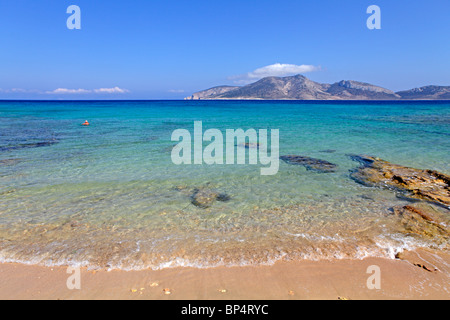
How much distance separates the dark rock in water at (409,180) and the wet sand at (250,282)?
13.4 feet

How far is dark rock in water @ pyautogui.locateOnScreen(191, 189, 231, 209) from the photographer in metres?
8.34

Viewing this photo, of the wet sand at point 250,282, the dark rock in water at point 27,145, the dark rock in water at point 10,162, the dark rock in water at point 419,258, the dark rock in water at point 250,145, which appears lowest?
the wet sand at point 250,282

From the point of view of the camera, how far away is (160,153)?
15.7 meters

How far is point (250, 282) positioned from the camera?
4.88 meters

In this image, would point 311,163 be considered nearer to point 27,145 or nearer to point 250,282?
point 250,282

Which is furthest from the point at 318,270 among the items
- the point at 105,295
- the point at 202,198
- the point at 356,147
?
the point at 356,147

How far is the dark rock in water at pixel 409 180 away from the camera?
8888 millimetres

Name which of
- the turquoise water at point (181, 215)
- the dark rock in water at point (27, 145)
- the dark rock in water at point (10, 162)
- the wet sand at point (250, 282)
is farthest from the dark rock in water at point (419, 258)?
the dark rock in water at point (27, 145)

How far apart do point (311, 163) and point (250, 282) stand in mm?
9315

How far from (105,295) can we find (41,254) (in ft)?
7.41
